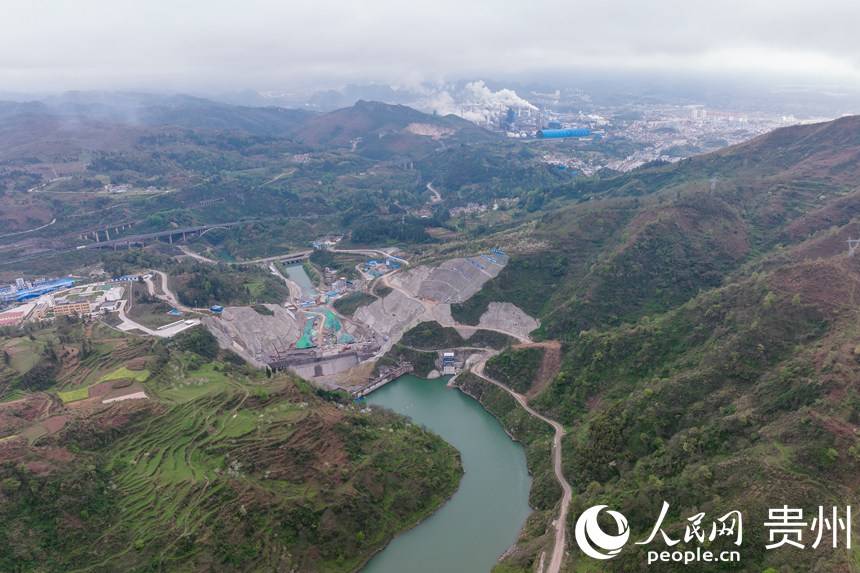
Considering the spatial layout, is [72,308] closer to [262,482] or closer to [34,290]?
[34,290]

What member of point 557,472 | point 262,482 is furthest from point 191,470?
point 557,472

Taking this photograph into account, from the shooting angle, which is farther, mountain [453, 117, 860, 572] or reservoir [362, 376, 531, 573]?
reservoir [362, 376, 531, 573]

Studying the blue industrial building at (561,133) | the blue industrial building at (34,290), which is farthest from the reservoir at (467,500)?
the blue industrial building at (561,133)

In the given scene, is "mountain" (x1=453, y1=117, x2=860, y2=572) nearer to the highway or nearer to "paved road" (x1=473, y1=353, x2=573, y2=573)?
"paved road" (x1=473, y1=353, x2=573, y2=573)

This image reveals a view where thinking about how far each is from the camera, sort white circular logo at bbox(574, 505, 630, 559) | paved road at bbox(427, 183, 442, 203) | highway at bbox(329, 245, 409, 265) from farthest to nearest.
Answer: paved road at bbox(427, 183, 442, 203)
highway at bbox(329, 245, 409, 265)
white circular logo at bbox(574, 505, 630, 559)

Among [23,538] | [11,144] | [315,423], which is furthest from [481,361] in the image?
[11,144]

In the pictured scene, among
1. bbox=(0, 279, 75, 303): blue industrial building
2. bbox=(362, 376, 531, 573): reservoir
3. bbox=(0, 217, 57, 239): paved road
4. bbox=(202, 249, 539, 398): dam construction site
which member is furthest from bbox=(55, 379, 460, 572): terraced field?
bbox=(0, 217, 57, 239): paved road
